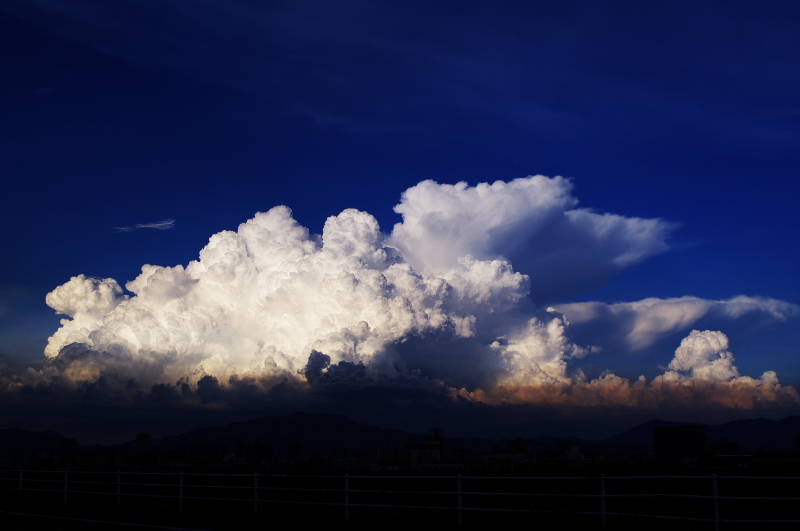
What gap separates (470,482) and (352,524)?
99.4 feet

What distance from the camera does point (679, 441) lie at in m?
134

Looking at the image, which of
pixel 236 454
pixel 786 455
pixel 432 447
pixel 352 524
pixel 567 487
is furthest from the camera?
pixel 236 454

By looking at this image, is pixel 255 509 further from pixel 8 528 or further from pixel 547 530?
pixel 547 530

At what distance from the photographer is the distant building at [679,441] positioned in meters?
128

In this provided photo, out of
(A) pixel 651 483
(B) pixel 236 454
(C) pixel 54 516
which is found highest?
(C) pixel 54 516

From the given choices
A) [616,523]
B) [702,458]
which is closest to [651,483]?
[616,523]

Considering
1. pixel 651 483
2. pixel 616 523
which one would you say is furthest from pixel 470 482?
pixel 616 523

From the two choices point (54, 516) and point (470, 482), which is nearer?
point (54, 516)

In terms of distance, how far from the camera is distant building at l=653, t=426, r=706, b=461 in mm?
127750

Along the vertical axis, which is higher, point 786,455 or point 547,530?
point 547,530

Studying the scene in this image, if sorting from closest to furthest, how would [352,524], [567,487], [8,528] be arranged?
[8,528], [352,524], [567,487]

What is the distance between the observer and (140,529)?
19250 millimetres

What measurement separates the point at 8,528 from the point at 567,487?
34.2 meters

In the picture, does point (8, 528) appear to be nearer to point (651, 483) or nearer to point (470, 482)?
point (470, 482)
